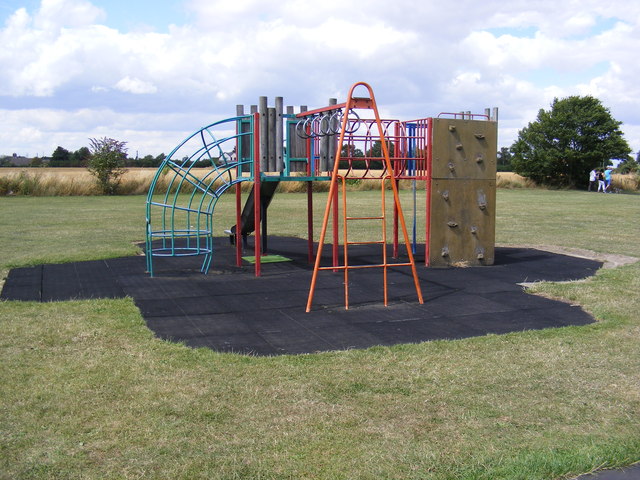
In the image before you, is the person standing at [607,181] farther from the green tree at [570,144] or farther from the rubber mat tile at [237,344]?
the rubber mat tile at [237,344]

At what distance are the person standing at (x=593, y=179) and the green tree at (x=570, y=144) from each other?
120 centimetres

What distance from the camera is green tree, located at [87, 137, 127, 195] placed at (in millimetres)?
31047

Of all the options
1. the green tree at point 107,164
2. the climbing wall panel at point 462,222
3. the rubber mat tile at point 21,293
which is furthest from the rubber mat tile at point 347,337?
the green tree at point 107,164

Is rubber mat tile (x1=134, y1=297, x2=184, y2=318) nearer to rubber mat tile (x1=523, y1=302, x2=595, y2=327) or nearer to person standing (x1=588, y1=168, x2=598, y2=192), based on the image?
rubber mat tile (x1=523, y1=302, x2=595, y2=327)

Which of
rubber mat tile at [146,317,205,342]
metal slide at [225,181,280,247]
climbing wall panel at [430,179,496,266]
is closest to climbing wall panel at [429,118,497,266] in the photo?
climbing wall panel at [430,179,496,266]

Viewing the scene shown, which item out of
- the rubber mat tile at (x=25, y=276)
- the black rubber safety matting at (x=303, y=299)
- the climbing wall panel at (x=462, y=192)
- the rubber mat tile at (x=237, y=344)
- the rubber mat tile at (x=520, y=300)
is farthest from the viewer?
the climbing wall panel at (x=462, y=192)

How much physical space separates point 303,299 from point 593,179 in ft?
116

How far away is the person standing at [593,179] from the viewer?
38.5 meters

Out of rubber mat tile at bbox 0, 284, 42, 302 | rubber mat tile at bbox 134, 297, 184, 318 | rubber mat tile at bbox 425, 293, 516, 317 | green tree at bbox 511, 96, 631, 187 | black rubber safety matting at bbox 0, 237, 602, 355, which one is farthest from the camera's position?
green tree at bbox 511, 96, 631, 187

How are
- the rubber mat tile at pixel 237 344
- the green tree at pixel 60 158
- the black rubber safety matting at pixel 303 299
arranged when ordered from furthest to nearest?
the green tree at pixel 60 158, the black rubber safety matting at pixel 303 299, the rubber mat tile at pixel 237 344

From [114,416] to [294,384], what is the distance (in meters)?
1.20

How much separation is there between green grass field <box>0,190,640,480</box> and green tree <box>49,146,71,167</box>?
67.7 metres

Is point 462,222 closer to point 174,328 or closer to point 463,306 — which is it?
point 463,306

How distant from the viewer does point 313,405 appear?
4.15 meters
